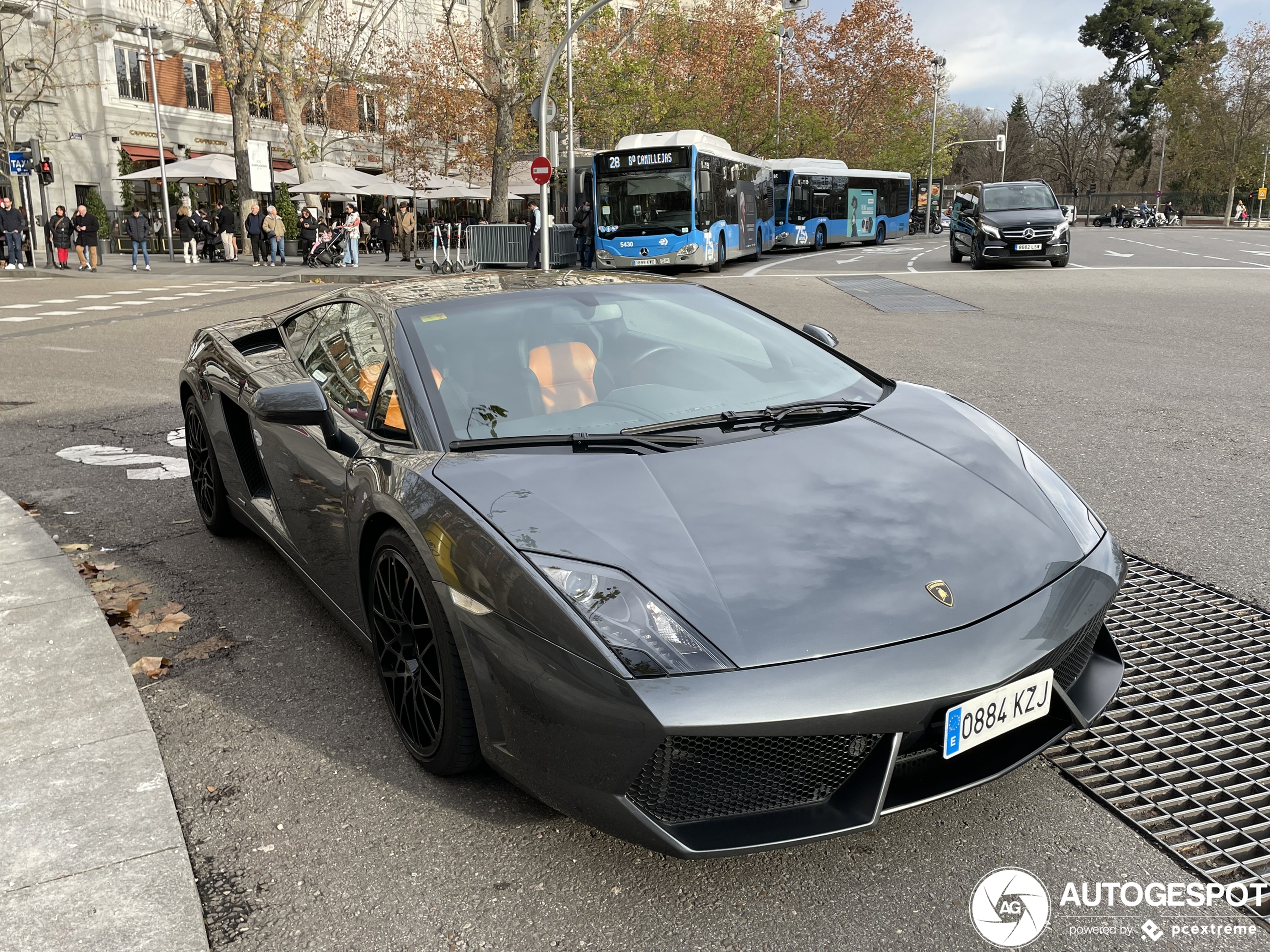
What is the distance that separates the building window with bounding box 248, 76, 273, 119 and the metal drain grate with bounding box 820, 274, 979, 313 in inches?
812

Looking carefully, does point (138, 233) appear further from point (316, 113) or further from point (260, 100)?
point (316, 113)

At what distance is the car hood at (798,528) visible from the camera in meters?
2.26

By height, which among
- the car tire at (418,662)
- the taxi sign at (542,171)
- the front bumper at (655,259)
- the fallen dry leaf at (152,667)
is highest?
the taxi sign at (542,171)

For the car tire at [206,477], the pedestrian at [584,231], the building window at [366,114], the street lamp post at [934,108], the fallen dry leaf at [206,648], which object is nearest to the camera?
the fallen dry leaf at [206,648]

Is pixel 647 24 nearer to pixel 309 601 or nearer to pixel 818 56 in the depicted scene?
pixel 818 56

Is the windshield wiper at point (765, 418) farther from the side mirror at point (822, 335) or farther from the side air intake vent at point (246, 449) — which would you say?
the side air intake vent at point (246, 449)

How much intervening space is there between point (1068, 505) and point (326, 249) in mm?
29818

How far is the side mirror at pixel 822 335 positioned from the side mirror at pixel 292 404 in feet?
6.05

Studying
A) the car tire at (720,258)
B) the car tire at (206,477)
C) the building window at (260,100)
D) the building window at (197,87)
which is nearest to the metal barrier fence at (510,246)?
the car tire at (720,258)

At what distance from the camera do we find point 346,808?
2.73m

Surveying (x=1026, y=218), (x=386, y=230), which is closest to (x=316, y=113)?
(x=386, y=230)

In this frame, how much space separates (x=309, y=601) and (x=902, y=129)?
69919 millimetres

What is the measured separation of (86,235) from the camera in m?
29.7

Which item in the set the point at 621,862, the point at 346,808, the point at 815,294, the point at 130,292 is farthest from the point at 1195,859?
the point at 130,292
